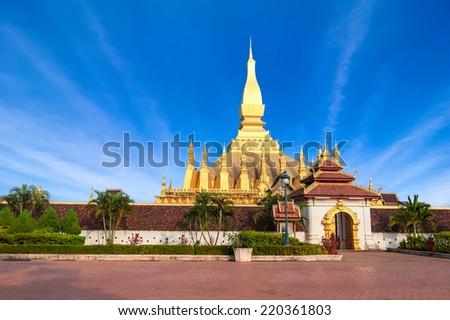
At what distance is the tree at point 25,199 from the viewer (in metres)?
28.1

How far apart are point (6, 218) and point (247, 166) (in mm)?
35768

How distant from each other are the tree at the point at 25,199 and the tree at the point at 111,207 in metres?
4.22

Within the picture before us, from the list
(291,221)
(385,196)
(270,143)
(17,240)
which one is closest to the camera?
(17,240)

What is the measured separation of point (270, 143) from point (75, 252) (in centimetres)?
4201

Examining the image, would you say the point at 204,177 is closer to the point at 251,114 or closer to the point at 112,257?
the point at 251,114

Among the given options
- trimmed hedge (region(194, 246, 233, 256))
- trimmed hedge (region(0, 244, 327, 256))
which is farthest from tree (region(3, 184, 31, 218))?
trimmed hedge (region(194, 246, 233, 256))

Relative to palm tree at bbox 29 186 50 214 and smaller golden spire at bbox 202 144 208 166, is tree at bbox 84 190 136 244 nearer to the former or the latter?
palm tree at bbox 29 186 50 214

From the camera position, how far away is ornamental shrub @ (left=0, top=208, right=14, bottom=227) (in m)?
25.5

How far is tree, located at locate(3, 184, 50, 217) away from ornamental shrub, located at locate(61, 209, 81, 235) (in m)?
3.69

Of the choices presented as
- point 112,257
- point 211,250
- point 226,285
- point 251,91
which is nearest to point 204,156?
point 251,91

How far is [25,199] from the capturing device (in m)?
28.3

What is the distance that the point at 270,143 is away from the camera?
5912 cm
